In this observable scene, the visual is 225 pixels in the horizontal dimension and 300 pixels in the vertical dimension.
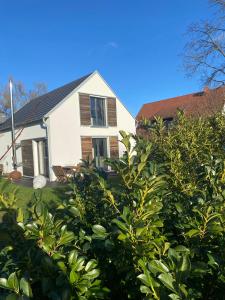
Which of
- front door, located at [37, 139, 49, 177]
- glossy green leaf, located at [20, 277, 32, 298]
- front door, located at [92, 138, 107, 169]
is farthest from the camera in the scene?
front door, located at [92, 138, 107, 169]

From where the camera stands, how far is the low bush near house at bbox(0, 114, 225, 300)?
4.46ft

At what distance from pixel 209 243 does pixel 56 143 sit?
18.5 meters

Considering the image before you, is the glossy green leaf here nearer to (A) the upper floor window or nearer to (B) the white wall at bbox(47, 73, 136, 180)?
(B) the white wall at bbox(47, 73, 136, 180)

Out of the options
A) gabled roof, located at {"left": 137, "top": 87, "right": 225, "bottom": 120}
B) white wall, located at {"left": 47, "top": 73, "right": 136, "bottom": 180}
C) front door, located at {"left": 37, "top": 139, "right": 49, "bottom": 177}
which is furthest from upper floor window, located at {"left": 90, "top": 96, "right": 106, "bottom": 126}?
gabled roof, located at {"left": 137, "top": 87, "right": 225, "bottom": 120}

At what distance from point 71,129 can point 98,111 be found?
3020mm

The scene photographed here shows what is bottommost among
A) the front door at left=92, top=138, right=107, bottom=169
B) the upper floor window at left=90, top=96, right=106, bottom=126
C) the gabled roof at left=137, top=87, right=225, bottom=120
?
the front door at left=92, top=138, right=107, bottom=169

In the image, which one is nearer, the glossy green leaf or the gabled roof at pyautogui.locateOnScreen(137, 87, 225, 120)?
the glossy green leaf

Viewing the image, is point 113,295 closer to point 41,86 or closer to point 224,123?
point 224,123

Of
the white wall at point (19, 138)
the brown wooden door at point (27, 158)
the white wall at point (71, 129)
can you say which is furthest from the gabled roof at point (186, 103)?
the brown wooden door at point (27, 158)

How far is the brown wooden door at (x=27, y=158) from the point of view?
2152 centimetres

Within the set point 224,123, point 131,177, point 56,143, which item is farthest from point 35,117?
point 131,177

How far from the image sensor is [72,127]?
2047cm

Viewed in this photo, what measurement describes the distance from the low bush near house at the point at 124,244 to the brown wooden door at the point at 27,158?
19813mm

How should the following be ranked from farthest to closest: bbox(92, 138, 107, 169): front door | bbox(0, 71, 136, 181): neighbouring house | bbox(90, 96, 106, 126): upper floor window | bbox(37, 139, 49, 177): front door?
bbox(90, 96, 106, 126): upper floor window, bbox(92, 138, 107, 169): front door, bbox(37, 139, 49, 177): front door, bbox(0, 71, 136, 181): neighbouring house
